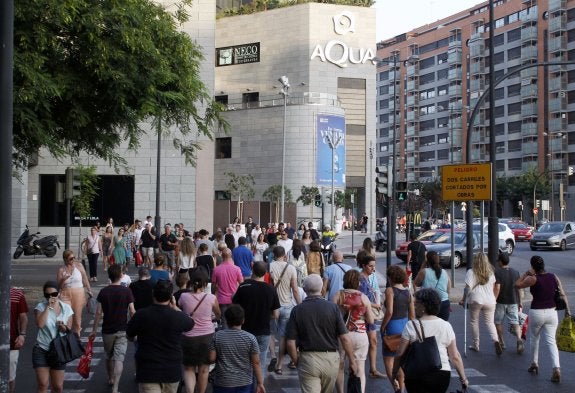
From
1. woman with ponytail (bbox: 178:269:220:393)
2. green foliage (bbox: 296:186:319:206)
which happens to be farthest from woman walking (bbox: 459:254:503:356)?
green foliage (bbox: 296:186:319:206)

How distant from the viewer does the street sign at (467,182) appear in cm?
1877

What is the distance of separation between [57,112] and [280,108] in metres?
55.7

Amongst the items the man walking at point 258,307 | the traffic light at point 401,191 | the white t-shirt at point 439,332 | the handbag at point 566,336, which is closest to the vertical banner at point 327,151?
the traffic light at point 401,191

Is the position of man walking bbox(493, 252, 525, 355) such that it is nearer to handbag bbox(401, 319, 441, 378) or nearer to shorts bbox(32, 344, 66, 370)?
handbag bbox(401, 319, 441, 378)

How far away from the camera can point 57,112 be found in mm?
16141

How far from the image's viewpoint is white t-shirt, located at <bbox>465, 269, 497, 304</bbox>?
466 inches

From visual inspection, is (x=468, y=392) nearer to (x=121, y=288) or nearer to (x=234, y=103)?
(x=121, y=288)

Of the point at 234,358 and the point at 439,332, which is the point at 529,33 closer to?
the point at 439,332

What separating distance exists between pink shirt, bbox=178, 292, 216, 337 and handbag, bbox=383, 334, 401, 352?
85.0 inches

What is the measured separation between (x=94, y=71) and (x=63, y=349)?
781 cm

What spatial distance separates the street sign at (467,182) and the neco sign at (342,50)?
5561 centimetres

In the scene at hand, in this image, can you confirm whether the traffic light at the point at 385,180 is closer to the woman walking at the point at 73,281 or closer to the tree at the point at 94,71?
the tree at the point at 94,71

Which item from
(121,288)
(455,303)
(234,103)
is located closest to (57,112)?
(121,288)

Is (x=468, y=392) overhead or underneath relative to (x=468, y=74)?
underneath
